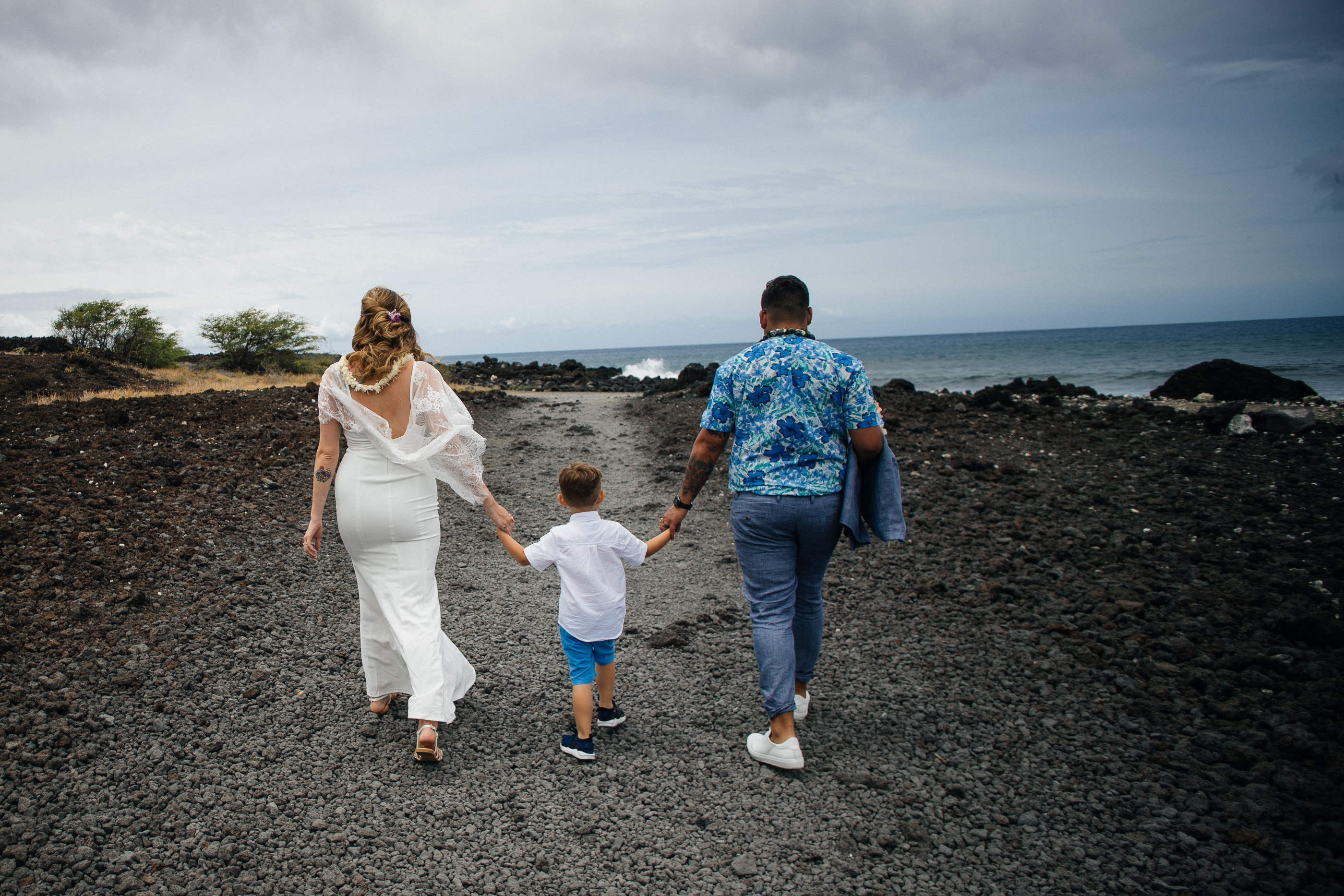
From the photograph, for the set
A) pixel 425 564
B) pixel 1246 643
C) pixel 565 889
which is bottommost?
pixel 565 889

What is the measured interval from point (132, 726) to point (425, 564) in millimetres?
1725

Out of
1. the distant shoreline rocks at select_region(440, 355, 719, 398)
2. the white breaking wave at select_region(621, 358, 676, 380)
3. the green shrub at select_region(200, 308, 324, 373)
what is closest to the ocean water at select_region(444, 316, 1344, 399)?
the white breaking wave at select_region(621, 358, 676, 380)

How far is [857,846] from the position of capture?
279cm

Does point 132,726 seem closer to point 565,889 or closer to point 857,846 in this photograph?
point 565,889

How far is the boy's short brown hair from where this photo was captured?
10.5ft

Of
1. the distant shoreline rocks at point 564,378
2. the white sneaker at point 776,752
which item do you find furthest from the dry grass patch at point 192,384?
the white sneaker at point 776,752

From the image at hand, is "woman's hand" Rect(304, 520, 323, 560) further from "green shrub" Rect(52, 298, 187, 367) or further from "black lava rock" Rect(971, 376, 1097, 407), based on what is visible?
"green shrub" Rect(52, 298, 187, 367)

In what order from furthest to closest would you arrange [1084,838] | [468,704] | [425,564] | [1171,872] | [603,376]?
[603,376], [468,704], [425,564], [1084,838], [1171,872]

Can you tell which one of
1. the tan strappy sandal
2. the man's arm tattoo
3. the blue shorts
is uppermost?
the man's arm tattoo

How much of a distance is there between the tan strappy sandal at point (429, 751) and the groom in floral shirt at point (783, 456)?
1.48m

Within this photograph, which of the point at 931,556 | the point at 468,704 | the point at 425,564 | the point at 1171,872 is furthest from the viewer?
the point at 931,556

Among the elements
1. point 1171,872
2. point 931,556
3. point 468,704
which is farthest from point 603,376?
point 1171,872

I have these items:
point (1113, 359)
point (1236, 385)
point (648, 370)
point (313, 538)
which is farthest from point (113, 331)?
point (1113, 359)

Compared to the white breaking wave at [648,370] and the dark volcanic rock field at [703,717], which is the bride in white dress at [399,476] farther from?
the white breaking wave at [648,370]
